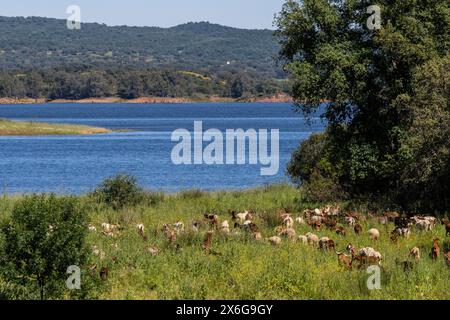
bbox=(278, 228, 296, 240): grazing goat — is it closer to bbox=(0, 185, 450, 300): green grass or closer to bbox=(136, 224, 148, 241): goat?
bbox=(0, 185, 450, 300): green grass

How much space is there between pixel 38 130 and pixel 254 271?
4151 inches

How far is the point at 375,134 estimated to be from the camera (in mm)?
32000

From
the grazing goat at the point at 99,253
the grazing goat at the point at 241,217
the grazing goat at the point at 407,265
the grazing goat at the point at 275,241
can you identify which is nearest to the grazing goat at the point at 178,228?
the grazing goat at the point at 241,217

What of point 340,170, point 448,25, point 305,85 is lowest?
point 340,170

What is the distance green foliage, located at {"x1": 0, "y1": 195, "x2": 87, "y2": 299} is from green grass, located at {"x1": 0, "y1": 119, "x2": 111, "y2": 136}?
10415 centimetres

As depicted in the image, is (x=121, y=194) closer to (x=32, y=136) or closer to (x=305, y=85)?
(x=305, y=85)

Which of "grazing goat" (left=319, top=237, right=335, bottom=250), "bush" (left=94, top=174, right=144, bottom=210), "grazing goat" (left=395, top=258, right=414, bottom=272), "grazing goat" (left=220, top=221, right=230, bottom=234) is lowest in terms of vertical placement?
A: "bush" (left=94, top=174, right=144, bottom=210)

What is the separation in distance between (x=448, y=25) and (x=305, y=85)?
6131 mm

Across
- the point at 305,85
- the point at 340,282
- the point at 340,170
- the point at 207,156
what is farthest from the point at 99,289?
the point at 207,156

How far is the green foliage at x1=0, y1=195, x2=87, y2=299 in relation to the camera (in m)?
15.6

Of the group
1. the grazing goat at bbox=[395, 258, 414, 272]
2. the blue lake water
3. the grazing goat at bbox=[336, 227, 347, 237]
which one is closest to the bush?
the blue lake water

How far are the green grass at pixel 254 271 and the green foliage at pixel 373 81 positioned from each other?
19.2 feet
